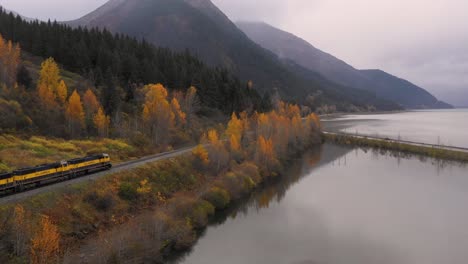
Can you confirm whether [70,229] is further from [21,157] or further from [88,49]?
[88,49]

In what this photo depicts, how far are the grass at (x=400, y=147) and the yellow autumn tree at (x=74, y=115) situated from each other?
9177 centimetres

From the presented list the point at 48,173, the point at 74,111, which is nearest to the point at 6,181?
the point at 48,173

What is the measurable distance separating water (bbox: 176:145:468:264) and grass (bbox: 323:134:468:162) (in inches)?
589

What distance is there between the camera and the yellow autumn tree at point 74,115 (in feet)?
197

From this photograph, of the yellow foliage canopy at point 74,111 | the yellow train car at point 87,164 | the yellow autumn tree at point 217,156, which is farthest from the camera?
the yellow foliage canopy at point 74,111

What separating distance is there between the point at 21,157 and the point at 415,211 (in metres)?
59.8

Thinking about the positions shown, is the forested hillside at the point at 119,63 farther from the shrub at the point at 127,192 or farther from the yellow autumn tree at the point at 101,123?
the shrub at the point at 127,192

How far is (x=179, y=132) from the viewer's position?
7544 cm

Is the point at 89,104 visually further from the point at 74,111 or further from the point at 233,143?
the point at 233,143

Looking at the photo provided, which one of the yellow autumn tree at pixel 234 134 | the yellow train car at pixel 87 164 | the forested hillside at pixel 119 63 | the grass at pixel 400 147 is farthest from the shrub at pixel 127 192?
the grass at pixel 400 147

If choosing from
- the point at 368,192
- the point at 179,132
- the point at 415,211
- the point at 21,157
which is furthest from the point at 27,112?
the point at 415,211

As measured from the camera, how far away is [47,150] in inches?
1873

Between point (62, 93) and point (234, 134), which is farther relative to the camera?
point (234, 134)

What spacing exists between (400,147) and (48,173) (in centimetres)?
10020
